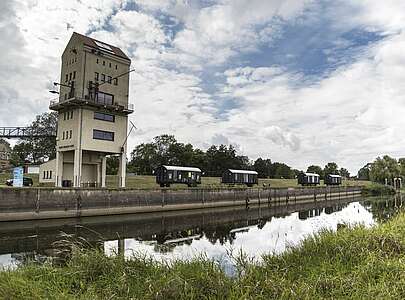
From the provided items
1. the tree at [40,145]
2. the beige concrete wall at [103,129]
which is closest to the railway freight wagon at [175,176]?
the beige concrete wall at [103,129]

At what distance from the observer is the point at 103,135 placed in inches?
1555

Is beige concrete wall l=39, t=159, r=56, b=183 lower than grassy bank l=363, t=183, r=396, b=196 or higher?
higher

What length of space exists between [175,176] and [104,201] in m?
15.9

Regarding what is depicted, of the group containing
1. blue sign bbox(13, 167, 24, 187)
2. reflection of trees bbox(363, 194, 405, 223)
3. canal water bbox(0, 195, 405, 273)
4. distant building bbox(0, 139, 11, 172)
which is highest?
distant building bbox(0, 139, 11, 172)

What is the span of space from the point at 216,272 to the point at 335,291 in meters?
2.24

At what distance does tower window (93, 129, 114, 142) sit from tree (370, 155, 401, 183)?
259ft

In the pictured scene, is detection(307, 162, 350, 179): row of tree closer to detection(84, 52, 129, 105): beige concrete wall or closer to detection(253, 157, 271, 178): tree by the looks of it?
detection(253, 157, 271, 178): tree

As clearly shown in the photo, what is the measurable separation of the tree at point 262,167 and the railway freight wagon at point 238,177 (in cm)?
5126

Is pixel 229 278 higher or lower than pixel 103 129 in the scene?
lower

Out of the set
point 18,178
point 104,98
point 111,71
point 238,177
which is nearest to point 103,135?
point 104,98

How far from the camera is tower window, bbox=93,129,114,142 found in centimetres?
3878

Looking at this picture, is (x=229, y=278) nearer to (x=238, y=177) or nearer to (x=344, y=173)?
(x=238, y=177)

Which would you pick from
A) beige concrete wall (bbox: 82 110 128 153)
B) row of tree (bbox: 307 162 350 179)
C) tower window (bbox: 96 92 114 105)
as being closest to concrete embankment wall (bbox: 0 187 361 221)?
beige concrete wall (bbox: 82 110 128 153)

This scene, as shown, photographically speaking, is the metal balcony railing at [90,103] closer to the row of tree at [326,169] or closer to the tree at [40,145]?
the tree at [40,145]
